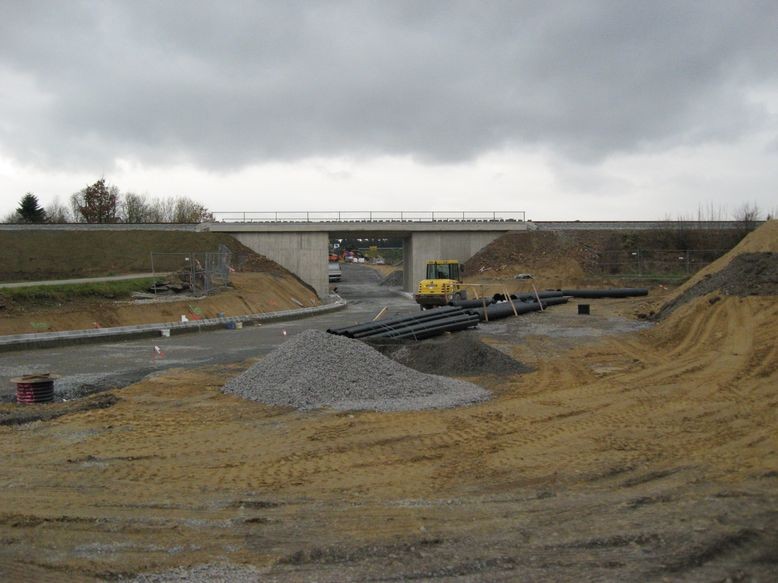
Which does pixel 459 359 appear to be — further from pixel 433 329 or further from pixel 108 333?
pixel 108 333

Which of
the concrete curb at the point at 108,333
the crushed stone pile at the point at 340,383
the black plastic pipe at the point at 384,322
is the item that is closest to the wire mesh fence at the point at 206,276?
the concrete curb at the point at 108,333

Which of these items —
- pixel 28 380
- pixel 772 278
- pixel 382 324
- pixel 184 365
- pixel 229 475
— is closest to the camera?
pixel 229 475

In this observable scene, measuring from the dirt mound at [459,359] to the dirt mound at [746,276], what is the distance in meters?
11.2

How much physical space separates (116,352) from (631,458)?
55.5 ft

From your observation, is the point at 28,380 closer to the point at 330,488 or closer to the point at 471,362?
the point at 330,488

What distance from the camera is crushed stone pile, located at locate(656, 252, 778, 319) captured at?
891 inches

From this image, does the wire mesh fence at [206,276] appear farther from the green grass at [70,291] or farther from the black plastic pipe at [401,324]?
the black plastic pipe at [401,324]

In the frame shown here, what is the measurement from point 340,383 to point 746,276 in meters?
17.2

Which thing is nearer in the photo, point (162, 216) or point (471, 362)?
point (471, 362)

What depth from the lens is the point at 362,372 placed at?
43.3 ft

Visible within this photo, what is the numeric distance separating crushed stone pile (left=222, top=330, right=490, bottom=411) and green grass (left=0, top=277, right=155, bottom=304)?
Answer: 15817 millimetres

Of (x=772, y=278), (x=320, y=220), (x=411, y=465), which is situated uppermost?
(x=320, y=220)

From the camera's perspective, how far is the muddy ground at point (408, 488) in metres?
5.37

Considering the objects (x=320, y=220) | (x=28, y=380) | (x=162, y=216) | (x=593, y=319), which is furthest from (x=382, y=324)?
(x=162, y=216)
